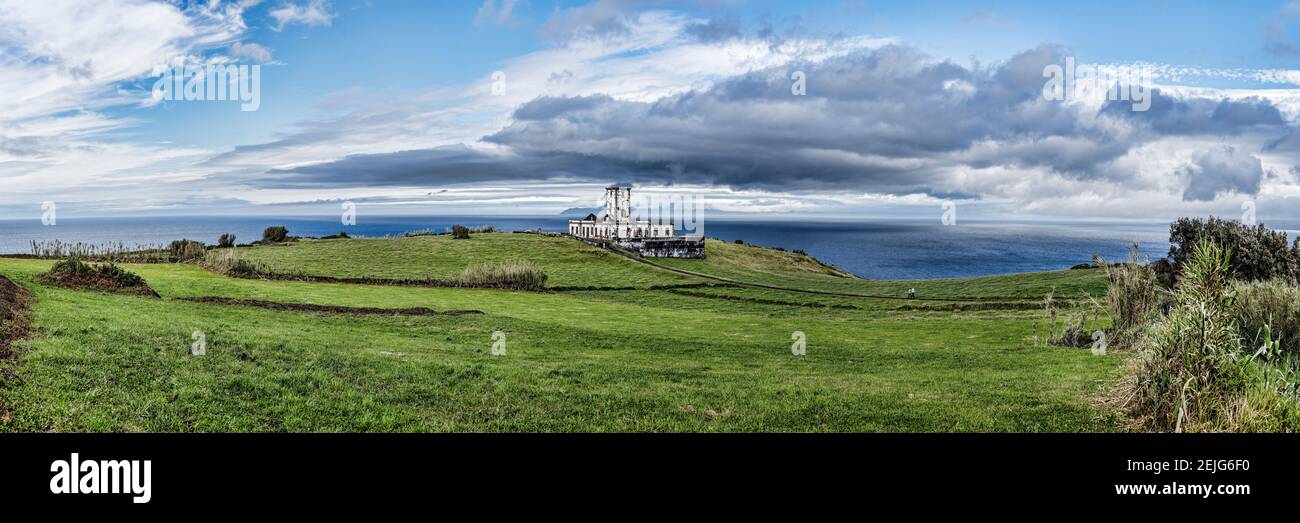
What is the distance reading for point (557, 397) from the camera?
571 inches

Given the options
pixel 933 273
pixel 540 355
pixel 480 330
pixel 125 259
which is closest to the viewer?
pixel 540 355

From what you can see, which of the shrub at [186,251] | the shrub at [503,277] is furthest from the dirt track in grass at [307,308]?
the shrub at [186,251]

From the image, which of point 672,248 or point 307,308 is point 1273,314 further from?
point 672,248

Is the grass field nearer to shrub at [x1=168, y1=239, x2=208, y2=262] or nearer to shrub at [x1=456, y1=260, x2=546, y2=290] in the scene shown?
shrub at [x1=456, y1=260, x2=546, y2=290]

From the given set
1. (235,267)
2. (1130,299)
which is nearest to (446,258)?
(235,267)

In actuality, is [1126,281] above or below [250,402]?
above

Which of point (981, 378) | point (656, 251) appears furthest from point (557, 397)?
point (656, 251)

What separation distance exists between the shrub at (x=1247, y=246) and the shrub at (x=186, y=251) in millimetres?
66705

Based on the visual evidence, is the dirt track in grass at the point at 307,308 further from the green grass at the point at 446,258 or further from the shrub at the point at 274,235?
the shrub at the point at 274,235

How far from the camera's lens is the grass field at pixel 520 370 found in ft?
40.5

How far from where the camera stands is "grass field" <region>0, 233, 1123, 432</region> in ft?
40.5

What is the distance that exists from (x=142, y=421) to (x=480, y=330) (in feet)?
51.5
